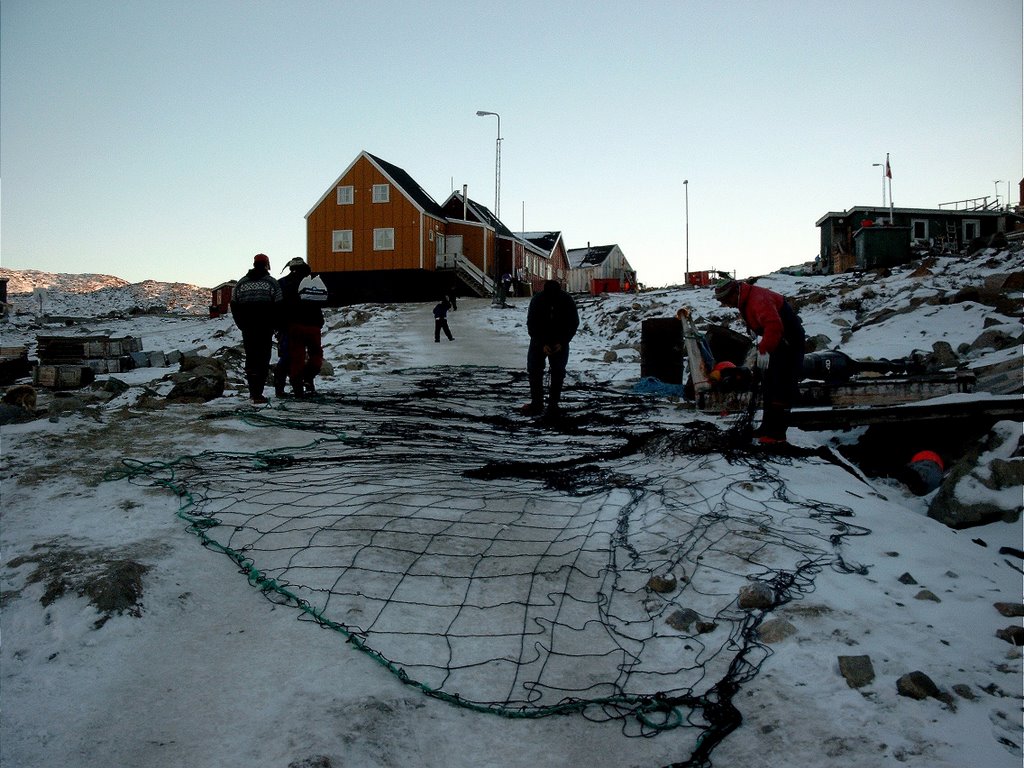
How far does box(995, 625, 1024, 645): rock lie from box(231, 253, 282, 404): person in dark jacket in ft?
22.4

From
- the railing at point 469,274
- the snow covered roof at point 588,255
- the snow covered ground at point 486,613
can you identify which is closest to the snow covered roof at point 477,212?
the railing at point 469,274

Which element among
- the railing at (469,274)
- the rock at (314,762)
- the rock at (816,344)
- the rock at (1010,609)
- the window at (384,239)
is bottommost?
the rock at (314,762)

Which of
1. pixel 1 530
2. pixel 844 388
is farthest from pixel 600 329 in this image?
pixel 1 530

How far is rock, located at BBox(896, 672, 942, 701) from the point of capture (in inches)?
98.7

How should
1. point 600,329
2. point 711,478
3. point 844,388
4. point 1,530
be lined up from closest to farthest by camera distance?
point 1,530, point 711,478, point 844,388, point 600,329

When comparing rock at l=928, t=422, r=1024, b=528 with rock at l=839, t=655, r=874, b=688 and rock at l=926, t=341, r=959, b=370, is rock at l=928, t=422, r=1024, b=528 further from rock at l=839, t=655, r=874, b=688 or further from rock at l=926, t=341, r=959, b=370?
rock at l=926, t=341, r=959, b=370

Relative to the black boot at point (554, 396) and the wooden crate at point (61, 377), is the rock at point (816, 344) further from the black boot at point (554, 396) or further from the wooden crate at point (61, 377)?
the wooden crate at point (61, 377)

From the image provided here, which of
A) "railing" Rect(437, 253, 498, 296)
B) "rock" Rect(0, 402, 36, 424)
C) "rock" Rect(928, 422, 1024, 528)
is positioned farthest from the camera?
"railing" Rect(437, 253, 498, 296)

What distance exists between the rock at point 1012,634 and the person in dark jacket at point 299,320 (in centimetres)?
700

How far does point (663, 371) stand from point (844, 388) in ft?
11.4

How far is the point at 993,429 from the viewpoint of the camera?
5.53m

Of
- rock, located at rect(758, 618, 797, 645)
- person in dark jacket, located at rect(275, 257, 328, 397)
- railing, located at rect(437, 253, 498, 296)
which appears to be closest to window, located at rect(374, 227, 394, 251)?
railing, located at rect(437, 253, 498, 296)

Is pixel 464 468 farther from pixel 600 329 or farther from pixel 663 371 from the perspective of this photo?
pixel 600 329

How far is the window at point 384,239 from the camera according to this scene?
32.9 metres
